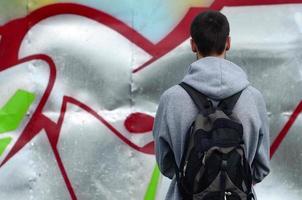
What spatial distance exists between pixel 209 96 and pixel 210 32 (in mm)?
228

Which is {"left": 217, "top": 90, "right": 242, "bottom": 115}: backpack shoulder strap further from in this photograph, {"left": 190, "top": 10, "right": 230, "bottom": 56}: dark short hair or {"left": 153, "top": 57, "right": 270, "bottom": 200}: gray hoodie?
{"left": 190, "top": 10, "right": 230, "bottom": 56}: dark short hair

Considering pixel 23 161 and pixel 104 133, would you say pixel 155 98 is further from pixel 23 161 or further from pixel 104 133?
pixel 23 161

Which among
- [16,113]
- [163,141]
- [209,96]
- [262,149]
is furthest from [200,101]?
[16,113]

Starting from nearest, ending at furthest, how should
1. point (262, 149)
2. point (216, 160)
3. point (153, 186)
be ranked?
point (216, 160) → point (262, 149) → point (153, 186)

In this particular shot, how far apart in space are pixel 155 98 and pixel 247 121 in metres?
1.21

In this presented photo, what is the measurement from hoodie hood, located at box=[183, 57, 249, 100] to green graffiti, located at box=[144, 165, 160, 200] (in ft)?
3.92

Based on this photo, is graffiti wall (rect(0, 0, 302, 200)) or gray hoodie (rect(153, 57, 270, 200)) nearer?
gray hoodie (rect(153, 57, 270, 200))

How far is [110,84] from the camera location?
3439 millimetres

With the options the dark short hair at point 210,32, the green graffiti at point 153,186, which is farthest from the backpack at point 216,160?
the green graffiti at point 153,186

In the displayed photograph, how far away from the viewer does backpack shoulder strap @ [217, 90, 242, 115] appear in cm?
225

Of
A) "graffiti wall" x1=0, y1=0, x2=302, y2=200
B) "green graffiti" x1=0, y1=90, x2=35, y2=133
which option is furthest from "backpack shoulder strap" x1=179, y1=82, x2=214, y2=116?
"green graffiti" x1=0, y1=90, x2=35, y2=133

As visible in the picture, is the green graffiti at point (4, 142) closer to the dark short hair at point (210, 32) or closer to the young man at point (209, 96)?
the young man at point (209, 96)

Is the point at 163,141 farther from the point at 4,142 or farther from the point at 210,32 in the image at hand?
the point at 4,142

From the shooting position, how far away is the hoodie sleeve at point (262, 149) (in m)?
2.36
